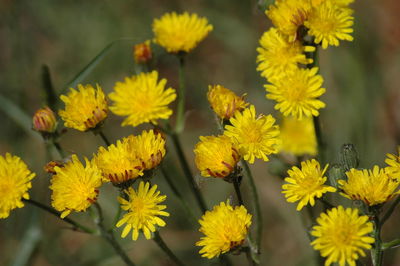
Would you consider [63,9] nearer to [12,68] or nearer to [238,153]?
[12,68]

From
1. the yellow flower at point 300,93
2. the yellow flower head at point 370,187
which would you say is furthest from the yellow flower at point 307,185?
the yellow flower at point 300,93

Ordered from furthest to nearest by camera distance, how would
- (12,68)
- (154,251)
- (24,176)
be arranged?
1. (12,68)
2. (154,251)
3. (24,176)

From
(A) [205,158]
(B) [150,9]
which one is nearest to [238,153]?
(A) [205,158]

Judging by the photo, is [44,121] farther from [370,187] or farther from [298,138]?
[298,138]

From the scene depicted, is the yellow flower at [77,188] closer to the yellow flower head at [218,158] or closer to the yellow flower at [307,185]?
the yellow flower head at [218,158]

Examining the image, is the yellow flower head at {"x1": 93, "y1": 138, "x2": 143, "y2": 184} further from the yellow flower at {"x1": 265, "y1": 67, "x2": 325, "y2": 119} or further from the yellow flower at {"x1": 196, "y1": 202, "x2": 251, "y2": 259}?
the yellow flower at {"x1": 265, "y1": 67, "x2": 325, "y2": 119}

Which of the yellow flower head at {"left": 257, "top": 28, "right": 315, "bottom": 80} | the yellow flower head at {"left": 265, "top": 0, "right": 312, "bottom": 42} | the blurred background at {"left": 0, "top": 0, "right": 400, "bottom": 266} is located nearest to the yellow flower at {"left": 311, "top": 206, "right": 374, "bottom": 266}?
the yellow flower head at {"left": 257, "top": 28, "right": 315, "bottom": 80}

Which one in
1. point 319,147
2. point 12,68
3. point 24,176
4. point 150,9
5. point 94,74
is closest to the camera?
point 24,176

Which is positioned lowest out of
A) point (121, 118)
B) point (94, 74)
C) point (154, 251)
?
point (154, 251)
